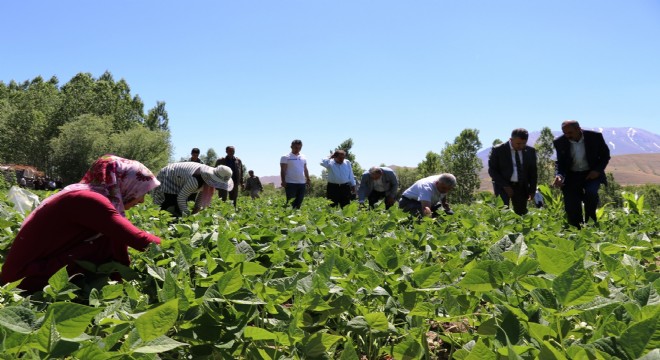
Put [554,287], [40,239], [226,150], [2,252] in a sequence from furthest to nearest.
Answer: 1. [226,150]
2. [2,252]
3. [40,239]
4. [554,287]

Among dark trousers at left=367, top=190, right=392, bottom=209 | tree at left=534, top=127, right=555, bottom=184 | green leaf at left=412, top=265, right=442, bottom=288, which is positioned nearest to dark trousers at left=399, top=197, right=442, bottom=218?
dark trousers at left=367, top=190, right=392, bottom=209

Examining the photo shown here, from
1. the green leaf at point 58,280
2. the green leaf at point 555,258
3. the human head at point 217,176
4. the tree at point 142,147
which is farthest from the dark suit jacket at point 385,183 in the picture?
the tree at point 142,147

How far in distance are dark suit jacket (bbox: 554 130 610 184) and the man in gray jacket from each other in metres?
3.16

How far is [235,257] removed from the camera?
77.1 inches

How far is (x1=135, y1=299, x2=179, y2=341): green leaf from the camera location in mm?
1168

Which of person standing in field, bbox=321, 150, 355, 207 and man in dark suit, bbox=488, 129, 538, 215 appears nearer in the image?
man in dark suit, bbox=488, 129, 538, 215

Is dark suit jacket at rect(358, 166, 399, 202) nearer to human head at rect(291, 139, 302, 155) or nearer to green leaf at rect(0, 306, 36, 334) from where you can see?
human head at rect(291, 139, 302, 155)

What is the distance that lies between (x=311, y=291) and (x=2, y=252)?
8.47ft

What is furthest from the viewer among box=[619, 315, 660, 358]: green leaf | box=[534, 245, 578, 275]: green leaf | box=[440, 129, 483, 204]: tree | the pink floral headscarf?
box=[440, 129, 483, 204]: tree

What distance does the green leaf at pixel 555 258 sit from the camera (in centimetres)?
145

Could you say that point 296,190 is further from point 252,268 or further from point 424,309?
point 424,309

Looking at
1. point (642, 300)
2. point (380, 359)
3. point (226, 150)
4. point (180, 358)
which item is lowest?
point (380, 359)

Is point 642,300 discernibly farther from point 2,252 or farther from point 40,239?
point 2,252

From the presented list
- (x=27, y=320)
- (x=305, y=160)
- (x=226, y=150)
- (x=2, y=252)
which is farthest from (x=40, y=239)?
(x=226, y=150)
